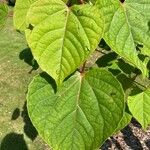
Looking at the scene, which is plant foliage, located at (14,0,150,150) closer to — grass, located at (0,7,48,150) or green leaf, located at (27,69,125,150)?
green leaf, located at (27,69,125,150)

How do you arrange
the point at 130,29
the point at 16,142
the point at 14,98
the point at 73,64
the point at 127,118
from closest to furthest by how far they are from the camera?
the point at 73,64, the point at 130,29, the point at 127,118, the point at 16,142, the point at 14,98

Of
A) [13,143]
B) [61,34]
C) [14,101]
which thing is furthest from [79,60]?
[14,101]

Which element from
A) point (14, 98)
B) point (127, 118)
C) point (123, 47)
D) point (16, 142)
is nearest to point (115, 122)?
point (123, 47)

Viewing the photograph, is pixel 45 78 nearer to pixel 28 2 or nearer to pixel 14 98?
pixel 28 2

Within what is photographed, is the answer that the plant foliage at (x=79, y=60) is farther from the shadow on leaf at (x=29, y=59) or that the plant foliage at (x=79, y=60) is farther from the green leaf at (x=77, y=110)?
the shadow on leaf at (x=29, y=59)

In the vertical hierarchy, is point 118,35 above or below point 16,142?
above

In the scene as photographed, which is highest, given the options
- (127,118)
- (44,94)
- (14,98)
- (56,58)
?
(56,58)

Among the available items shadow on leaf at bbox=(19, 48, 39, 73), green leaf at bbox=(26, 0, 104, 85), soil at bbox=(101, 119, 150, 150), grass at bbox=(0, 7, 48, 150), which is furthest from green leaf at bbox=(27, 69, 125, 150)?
soil at bbox=(101, 119, 150, 150)
